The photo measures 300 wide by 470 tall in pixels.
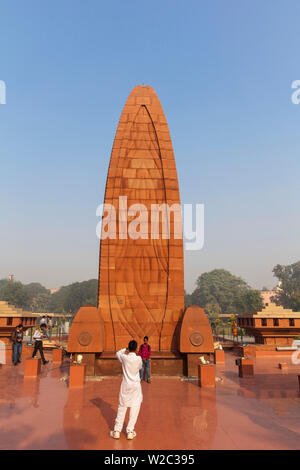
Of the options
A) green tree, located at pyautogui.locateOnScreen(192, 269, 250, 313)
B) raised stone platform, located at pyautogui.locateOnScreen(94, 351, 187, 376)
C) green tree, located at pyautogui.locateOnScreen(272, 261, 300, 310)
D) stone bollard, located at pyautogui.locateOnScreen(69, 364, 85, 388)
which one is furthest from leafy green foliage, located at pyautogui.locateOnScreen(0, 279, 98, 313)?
stone bollard, located at pyautogui.locateOnScreen(69, 364, 85, 388)

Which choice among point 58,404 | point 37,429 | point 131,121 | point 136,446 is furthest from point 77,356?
point 131,121

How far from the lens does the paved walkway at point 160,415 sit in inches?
180

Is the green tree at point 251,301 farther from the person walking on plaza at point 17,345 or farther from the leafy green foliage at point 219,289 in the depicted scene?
the person walking on plaza at point 17,345

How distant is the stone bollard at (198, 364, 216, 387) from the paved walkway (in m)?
0.24

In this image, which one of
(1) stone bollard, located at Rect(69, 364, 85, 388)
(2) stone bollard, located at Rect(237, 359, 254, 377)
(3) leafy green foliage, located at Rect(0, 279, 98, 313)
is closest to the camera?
(1) stone bollard, located at Rect(69, 364, 85, 388)

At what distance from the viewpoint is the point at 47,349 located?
55.8ft

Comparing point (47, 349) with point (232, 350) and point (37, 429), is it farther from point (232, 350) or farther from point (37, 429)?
point (37, 429)

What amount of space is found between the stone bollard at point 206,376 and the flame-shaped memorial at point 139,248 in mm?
1704

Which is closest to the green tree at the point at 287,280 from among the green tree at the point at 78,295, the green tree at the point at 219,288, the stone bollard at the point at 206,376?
the green tree at the point at 219,288

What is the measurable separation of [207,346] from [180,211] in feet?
15.6

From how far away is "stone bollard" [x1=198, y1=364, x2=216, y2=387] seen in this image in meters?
8.35

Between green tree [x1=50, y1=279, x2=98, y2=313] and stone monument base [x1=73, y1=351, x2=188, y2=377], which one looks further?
green tree [x1=50, y1=279, x2=98, y2=313]

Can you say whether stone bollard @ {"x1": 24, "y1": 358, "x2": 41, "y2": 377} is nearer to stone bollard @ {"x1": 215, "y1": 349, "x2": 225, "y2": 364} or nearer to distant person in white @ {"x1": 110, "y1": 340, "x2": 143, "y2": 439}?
distant person in white @ {"x1": 110, "y1": 340, "x2": 143, "y2": 439}
